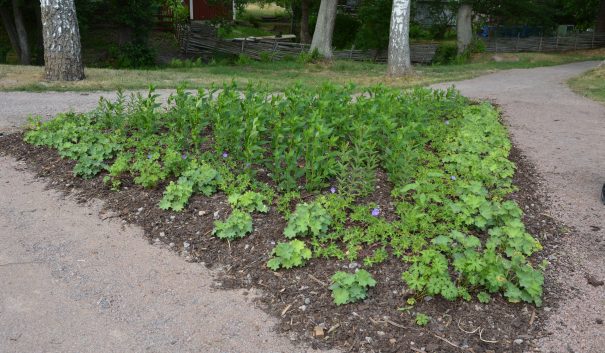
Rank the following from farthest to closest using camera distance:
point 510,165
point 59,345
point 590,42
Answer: point 590,42
point 510,165
point 59,345

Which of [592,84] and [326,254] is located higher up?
[592,84]

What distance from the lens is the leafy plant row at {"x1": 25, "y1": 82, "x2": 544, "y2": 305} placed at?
12.4 feet

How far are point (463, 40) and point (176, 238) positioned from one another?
2330cm

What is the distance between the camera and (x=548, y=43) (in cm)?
2872

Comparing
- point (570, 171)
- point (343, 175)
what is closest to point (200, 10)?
point (570, 171)

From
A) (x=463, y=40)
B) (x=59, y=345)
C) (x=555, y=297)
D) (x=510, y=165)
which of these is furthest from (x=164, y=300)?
(x=463, y=40)

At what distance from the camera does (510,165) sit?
19.4ft

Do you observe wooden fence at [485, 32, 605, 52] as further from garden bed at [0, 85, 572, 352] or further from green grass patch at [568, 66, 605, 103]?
garden bed at [0, 85, 572, 352]

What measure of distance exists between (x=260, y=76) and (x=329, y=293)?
41.8 ft

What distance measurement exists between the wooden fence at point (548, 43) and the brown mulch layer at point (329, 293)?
81.4ft

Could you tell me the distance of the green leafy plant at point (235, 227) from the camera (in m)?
4.35

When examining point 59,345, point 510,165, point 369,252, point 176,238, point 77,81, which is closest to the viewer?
point 59,345

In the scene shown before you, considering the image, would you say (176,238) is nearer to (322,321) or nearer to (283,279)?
(283,279)

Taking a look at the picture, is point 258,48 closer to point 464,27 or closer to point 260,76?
point 464,27
